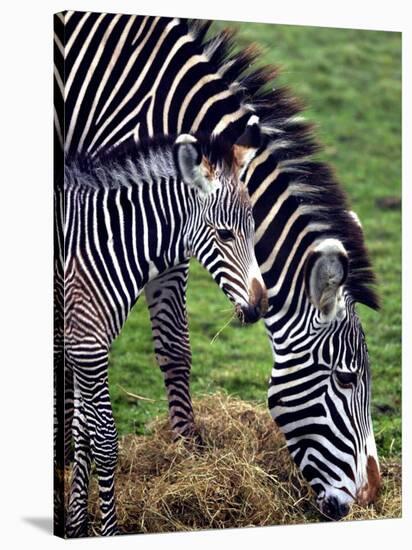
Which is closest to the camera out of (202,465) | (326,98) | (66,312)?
(66,312)

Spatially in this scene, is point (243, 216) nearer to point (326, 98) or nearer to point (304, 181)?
point (304, 181)

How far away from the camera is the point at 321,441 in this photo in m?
9.14

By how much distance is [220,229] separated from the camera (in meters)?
8.70

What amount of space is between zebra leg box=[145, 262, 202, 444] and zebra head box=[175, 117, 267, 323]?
1.23ft

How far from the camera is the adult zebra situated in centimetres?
891

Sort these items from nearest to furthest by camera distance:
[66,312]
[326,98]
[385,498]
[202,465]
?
[66,312] < [202,465] < [385,498] < [326,98]

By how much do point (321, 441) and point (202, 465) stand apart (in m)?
0.86

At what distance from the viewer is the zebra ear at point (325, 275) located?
29.9 feet

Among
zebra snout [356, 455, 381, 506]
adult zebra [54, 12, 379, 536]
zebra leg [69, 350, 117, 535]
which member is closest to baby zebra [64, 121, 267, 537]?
zebra leg [69, 350, 117, 535]

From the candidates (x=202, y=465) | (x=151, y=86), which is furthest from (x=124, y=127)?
(x=202, y=465)

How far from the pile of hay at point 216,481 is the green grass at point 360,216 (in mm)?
382

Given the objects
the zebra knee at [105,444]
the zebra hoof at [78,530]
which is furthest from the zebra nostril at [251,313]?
the zebra hoof at [78,530]

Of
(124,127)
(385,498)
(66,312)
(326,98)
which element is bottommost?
(385,498)

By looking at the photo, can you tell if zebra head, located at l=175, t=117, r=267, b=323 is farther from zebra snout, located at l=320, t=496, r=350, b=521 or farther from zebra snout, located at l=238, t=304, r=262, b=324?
zebra snout, located at l=320, t=496, r=350, b=521
